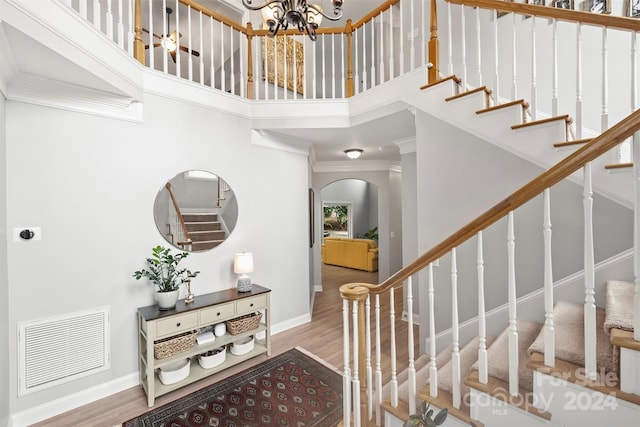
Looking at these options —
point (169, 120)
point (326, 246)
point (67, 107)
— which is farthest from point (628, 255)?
point (326, 246)

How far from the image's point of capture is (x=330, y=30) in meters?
3.09

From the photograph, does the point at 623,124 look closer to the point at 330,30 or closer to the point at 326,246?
the point at 330,30

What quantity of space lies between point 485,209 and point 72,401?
3.65 meters

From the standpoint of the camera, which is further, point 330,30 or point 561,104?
point 330,30

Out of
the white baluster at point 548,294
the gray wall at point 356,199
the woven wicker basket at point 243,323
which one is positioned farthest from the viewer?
the gray wall at point 356,199

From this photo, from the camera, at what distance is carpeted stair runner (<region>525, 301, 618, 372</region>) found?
1.20 metres

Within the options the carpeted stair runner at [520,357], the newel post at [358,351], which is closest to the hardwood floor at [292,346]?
the newel post at [358,351]

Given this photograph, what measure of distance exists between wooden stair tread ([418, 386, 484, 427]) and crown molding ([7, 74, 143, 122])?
308 centimetres

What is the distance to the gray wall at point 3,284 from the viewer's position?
1.79m

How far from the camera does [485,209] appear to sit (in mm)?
2213

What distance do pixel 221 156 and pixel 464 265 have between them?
268 cm

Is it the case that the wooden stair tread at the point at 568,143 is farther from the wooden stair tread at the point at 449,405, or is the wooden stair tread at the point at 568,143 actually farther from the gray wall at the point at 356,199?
the gray wall at the point at 356,199

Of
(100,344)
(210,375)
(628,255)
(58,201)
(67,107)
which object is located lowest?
(210,375)

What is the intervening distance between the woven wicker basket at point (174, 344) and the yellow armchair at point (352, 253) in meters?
4.75
